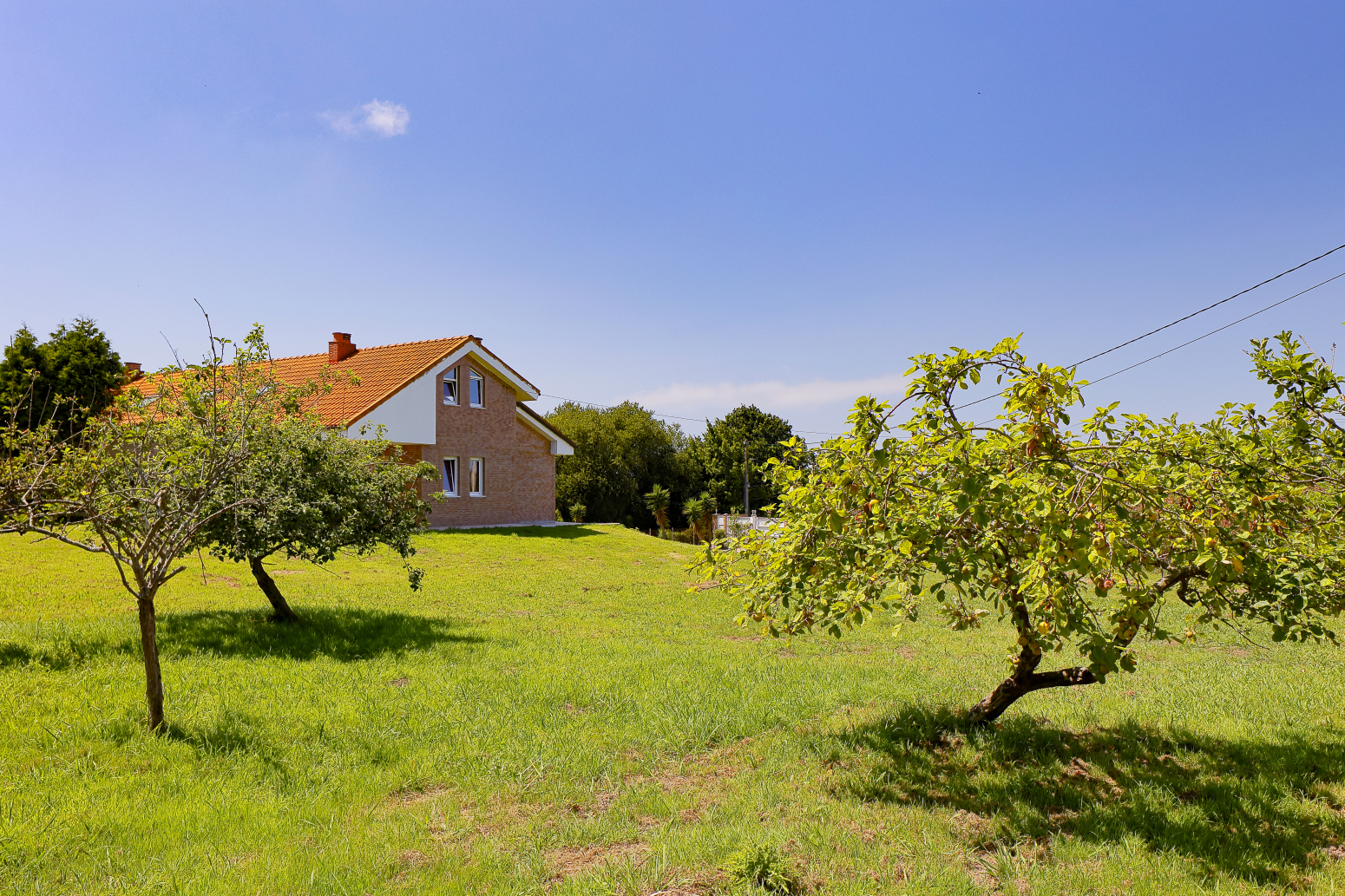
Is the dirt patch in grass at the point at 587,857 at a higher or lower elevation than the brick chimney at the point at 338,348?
lower

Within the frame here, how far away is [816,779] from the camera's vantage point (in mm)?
6168

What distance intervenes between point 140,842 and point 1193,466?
24.2ft

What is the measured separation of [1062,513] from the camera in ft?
14.4

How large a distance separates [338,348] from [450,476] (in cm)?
719

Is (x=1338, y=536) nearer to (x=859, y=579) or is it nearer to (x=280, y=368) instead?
(x=859, y=579)

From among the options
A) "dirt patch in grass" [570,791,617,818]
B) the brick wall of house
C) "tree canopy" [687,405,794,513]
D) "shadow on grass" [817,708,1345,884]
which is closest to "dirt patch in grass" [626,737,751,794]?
"dirt patch in grass" [570,791,617,818]

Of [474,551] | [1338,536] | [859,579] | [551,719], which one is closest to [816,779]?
[859,579]

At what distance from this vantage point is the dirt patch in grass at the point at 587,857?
185 inches

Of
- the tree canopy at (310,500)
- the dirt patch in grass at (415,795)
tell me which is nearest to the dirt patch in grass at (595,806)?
the dirt patch in grass at (415,795)

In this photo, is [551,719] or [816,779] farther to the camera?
[551,719]

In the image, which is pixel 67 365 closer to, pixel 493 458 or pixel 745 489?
pixel 493 458

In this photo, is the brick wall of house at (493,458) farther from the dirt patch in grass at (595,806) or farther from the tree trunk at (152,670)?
the dirt patch in grass at (595,806)

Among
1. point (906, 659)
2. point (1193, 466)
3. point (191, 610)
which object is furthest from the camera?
point (191, 610)

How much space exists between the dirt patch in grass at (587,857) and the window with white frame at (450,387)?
2615 centimetres
